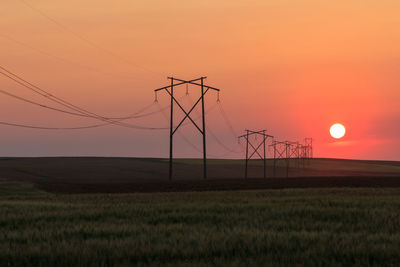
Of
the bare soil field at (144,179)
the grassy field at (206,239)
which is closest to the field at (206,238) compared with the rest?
the grassy field at (206,239)

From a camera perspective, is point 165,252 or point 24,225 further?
point 24,225

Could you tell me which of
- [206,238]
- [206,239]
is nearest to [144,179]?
[206,238]

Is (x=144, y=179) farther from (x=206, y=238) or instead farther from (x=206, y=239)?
(x=206, y=239)

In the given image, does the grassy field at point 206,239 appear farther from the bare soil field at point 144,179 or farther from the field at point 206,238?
the bare soil field at point 144,179

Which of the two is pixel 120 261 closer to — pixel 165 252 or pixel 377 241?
pixel 165 252

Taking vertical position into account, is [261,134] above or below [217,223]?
above

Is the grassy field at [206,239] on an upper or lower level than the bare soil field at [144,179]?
lower

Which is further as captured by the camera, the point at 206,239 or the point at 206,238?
the point at 206,238

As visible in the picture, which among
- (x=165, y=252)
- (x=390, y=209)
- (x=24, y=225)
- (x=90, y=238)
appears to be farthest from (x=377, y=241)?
(x=24, y=225)

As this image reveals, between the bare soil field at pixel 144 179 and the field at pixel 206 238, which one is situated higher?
the bare soil field at pixel 144 179

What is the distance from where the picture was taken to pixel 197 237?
12961mm

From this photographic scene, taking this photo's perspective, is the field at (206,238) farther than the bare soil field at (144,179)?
No

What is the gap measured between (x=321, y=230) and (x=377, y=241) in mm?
2492

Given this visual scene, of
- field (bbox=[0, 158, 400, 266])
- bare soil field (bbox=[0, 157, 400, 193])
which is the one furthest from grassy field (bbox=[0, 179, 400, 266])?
bare soil field (bbox=[0, 157, 400, 193])
